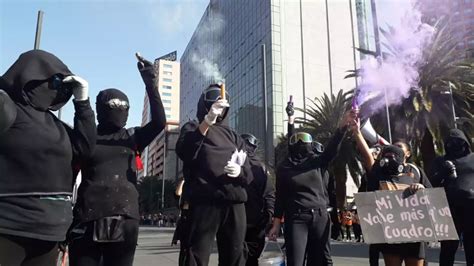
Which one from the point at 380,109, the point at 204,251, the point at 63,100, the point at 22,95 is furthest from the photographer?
the point at 380,109

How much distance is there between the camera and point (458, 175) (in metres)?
5.45

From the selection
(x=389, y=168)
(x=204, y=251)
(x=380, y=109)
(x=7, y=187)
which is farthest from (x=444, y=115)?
(x=7, y=187)

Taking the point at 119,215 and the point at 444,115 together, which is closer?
the point at 119,215

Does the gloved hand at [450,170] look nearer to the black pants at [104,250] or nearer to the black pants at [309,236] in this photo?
the black pants at [309,236]

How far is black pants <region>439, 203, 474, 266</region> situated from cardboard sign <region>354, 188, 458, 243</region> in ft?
3.68

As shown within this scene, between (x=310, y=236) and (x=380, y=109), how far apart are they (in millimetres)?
17543

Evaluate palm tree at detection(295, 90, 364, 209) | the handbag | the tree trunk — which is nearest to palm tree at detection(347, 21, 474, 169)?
the tree trunk

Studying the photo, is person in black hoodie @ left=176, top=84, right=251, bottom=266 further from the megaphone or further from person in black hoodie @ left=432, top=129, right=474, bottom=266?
person in black hoodie @ left=432, top=129, right=474, bottom=266


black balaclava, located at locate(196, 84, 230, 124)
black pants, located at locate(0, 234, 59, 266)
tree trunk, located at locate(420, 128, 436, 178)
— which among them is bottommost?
black pants, located at locate(0, 234, 59, 266)

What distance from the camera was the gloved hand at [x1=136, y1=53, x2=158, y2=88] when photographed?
3.49 metres

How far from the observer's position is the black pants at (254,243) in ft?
17.0

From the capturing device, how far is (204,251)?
11.3 ft

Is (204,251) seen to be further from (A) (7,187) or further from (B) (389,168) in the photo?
(B) (389,168)

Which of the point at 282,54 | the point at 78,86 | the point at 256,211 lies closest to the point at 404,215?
the point at 256,211
